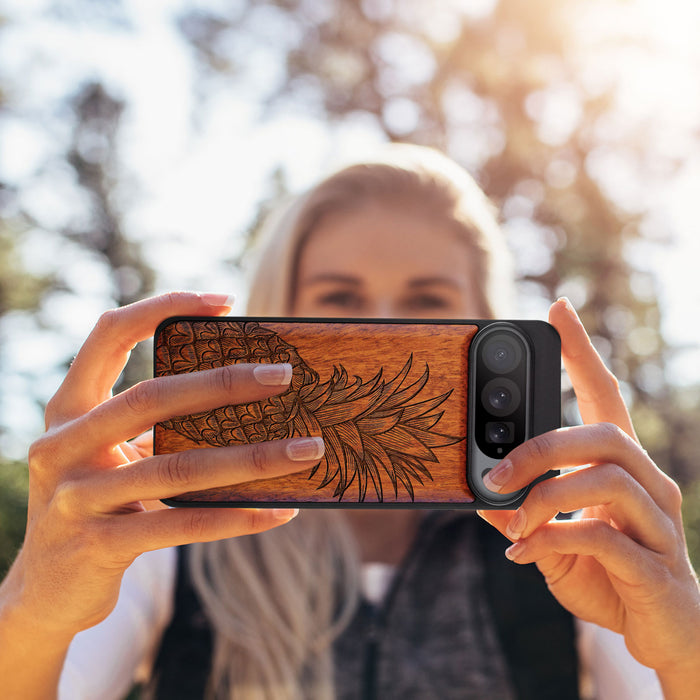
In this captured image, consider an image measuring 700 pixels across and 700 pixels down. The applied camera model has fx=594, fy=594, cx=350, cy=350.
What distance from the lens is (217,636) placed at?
2.37 m

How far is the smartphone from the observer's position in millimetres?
1446

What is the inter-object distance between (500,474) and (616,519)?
12.0 inches

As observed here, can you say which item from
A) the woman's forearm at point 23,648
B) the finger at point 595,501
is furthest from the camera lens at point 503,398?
the woman's forearm at point 23,648

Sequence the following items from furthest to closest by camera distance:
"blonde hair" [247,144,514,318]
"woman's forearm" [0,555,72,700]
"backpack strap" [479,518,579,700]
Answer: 1. "blonde hair" [247,144,514,318]
2. "backpack strap" [479,518,579,700]
3. "woman's forearm" [0,555,72,700]

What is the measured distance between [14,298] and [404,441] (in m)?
→ 12.9

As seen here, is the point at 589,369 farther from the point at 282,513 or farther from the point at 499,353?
the point at 282,513

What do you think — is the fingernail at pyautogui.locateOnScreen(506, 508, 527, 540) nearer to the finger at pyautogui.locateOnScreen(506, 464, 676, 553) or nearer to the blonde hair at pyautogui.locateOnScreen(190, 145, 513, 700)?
the finger at pyautogui.locateOnScreen(506, 464, 676, 553)

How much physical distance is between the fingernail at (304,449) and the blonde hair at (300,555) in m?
1.39

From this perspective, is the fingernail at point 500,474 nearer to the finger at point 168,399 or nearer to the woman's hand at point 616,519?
the woman's hand at point 616,519

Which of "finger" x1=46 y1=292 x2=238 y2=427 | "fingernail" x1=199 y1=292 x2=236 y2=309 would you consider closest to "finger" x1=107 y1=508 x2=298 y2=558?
"finger" x1=46 y1=292 x2=238 y2=427

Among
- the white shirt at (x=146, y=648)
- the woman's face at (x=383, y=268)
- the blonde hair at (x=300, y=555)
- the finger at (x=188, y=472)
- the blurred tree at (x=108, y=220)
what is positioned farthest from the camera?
Result: the blurred tree at (x=108, y=220)

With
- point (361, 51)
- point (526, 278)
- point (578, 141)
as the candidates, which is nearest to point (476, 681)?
point (526, 278)

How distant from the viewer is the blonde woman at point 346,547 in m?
1.30

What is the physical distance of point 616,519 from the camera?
4.47 feet
